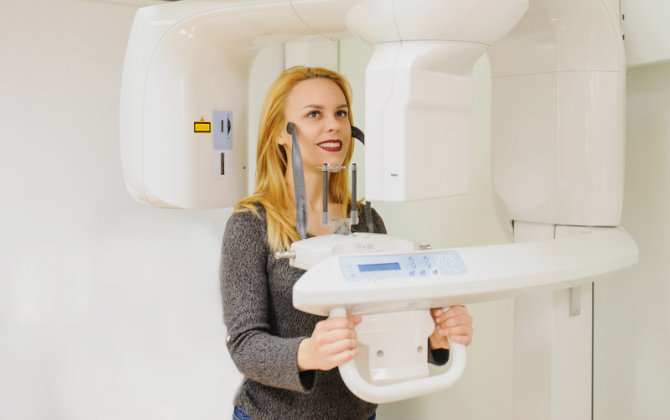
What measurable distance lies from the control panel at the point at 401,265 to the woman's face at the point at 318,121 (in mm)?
533

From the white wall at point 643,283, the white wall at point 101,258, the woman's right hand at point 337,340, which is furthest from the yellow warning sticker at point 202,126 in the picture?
the white wall at point 643,283

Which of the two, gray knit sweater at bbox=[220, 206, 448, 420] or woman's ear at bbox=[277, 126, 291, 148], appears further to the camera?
woman's ear at bbox=[277, 126, 291, 148]

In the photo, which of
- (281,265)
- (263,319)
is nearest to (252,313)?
(263,319)

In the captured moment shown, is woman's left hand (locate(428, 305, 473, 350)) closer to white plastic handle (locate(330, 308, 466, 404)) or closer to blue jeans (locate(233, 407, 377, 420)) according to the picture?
white plastic handle (locate(330, 308, 466, 404))

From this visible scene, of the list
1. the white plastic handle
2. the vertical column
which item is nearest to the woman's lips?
the vertical column

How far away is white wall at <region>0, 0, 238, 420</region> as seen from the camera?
2.04 metres

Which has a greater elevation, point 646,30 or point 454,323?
point 646,30

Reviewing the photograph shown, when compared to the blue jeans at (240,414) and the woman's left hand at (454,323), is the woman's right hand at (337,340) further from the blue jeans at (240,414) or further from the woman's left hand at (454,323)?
the blue jeans at (240,414)

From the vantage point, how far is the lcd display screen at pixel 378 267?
3.14 feet

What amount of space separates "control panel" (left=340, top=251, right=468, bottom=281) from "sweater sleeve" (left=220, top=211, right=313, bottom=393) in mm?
333

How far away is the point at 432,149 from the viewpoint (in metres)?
1.00

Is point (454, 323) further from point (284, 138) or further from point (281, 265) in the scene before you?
point (284, 138)

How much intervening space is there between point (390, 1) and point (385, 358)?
21.5 inches

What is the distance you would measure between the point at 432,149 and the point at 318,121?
1.78 feet
